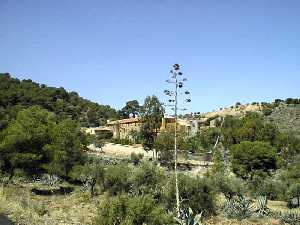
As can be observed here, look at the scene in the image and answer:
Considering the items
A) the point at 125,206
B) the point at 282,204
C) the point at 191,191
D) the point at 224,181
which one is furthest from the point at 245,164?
the point at 125,206

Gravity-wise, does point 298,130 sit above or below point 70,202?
above

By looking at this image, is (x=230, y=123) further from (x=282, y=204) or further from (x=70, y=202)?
(x=70, y=202)

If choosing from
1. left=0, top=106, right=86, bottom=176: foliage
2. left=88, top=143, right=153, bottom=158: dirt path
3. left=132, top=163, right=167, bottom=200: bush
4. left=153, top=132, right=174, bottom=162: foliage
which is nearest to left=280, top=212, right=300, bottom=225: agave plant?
left=132, top=163, right=167, bottom=200: bush

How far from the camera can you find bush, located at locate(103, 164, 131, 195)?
1543 inches

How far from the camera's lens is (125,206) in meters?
20.0

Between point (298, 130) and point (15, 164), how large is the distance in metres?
72.8

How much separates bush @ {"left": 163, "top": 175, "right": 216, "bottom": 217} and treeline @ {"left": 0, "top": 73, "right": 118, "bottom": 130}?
4488 centimetres

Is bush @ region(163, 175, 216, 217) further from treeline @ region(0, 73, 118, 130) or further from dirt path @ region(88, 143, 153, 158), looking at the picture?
treeline @ region(0, 73, 118, 130)

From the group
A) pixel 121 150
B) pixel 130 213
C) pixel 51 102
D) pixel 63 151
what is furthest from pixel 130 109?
pixel 130 213

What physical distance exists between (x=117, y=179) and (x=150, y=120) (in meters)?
33.7

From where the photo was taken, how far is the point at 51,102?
353ft

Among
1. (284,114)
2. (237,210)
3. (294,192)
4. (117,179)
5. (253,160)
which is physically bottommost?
(237,210)

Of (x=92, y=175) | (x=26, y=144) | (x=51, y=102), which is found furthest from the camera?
(x=51, y=102)

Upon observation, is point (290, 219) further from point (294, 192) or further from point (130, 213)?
point (130, 213)
